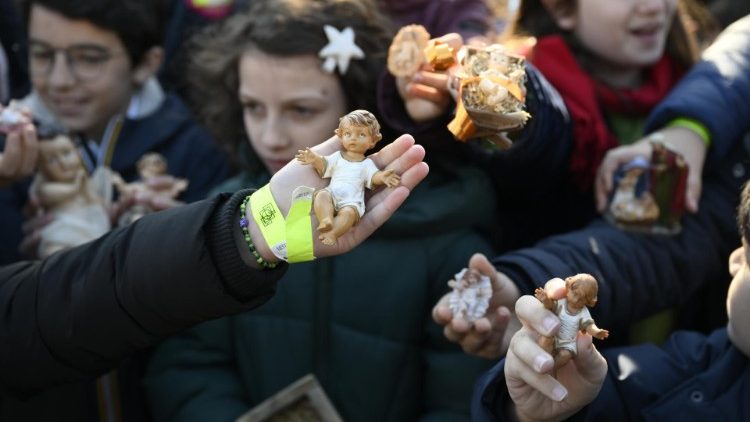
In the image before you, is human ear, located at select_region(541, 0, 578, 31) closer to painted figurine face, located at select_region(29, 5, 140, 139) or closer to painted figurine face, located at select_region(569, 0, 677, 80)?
painted figurine face, located at select_region(569, 0, 677, 80)

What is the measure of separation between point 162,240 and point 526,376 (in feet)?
2.42

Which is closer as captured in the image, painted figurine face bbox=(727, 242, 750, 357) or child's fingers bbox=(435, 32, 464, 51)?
painted figurine face bbox=(727, 242, 750, 357)

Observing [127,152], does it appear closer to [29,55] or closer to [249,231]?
[29,55]

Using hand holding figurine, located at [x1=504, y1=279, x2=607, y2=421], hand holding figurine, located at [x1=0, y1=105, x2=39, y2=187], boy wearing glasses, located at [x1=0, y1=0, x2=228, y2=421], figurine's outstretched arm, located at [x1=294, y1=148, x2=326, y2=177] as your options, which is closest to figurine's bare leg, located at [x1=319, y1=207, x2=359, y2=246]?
figurine's outstretched arm, located at [x1=294, y1=148, x2=326, y2=177]

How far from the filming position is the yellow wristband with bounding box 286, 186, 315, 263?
1639mm

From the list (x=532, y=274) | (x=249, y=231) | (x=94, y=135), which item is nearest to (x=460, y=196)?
(x=532, y=274)

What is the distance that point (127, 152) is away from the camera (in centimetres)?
310

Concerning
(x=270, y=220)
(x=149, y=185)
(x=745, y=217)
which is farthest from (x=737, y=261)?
(x=149, y=185)

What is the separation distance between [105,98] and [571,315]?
84.6 inches

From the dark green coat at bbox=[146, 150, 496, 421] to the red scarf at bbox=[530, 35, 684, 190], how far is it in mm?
288

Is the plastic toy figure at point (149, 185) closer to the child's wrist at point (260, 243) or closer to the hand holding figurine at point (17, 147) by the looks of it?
the hand holding figurine at point (17, 147)

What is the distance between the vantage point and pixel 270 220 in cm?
166

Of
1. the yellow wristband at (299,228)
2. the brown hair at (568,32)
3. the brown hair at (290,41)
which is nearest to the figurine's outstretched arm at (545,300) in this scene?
the yellow wristband at (299,228)

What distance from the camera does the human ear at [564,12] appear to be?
2.79m
